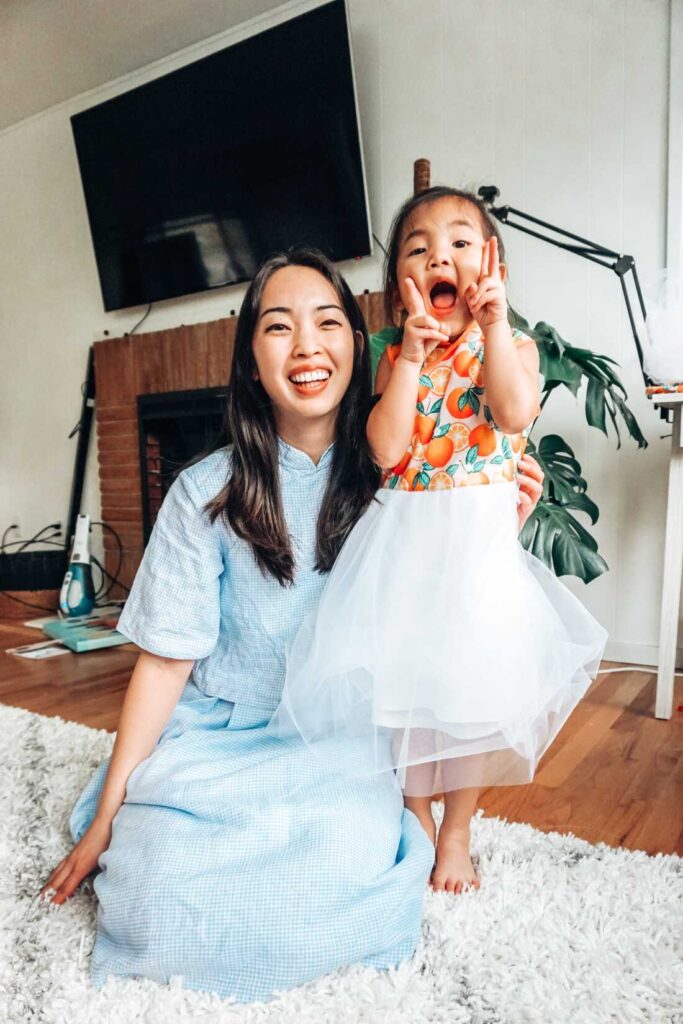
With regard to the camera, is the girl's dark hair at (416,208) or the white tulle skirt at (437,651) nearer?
the white tulle skirt at (437,651)

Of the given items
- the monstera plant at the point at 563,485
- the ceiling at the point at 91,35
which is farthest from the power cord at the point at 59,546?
the monstera plant at the point at 563,485

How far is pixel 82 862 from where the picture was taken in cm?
93

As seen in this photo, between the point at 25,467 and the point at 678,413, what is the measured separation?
3171mm

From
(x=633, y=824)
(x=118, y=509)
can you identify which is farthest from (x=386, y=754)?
(x=118, y=509)

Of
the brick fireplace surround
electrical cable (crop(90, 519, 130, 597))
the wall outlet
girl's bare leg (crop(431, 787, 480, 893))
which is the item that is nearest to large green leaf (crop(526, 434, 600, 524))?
girl's bare leg (crop(431, 787, 480, 893))

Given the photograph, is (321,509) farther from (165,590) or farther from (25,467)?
(25,467)

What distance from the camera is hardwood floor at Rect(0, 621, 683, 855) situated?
3.83ft

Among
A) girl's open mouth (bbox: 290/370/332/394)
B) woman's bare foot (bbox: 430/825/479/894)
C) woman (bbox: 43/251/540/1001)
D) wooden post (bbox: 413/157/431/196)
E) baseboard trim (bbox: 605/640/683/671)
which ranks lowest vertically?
baseboard trim (bbox: 605/640/683/671)

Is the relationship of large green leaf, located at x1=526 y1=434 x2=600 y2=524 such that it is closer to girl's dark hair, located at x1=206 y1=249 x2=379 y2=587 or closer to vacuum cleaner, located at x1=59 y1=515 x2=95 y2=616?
girl's dark hair, located at x1=206 y1=249 x2=379 y2=587

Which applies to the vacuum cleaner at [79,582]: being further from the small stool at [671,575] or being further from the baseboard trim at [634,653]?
the small stool at [671,575]

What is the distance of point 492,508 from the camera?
2.93 ft

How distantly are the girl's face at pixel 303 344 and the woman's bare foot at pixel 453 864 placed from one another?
59 centimetres

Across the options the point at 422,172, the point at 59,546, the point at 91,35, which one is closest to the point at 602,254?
the point at 422,172

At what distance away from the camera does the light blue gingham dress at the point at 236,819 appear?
76 centimetres
